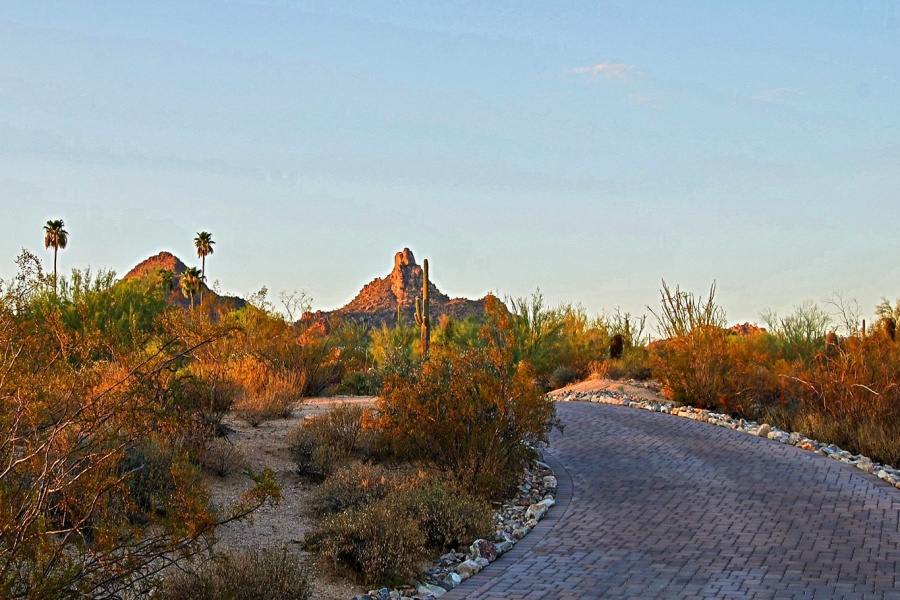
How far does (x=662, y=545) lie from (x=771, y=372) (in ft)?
52.3

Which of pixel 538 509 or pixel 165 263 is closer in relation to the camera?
pixel 538 509

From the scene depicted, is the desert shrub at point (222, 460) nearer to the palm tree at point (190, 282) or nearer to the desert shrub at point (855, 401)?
the desert shrub at point (855, 401)

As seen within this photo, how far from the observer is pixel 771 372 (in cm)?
2556

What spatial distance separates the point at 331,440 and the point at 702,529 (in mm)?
5714

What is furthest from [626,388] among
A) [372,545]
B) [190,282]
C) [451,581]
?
[190,282]

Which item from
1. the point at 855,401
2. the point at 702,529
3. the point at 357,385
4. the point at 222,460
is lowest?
the point at 702,529

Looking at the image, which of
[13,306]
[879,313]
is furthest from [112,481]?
[879,313]

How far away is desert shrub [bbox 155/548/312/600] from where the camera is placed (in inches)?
311

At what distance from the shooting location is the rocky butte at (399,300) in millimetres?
72312

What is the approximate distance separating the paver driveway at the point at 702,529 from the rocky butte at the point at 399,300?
5319 centimetres

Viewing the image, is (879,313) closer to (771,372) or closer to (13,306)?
(771,372)

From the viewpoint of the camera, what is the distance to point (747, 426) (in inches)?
848

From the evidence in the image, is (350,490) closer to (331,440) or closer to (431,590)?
(331,440)

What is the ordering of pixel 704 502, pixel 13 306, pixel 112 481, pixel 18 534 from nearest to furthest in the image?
pixel 18 534 < pixel 112 481 < pixel 13 306 < pixel 704 502
